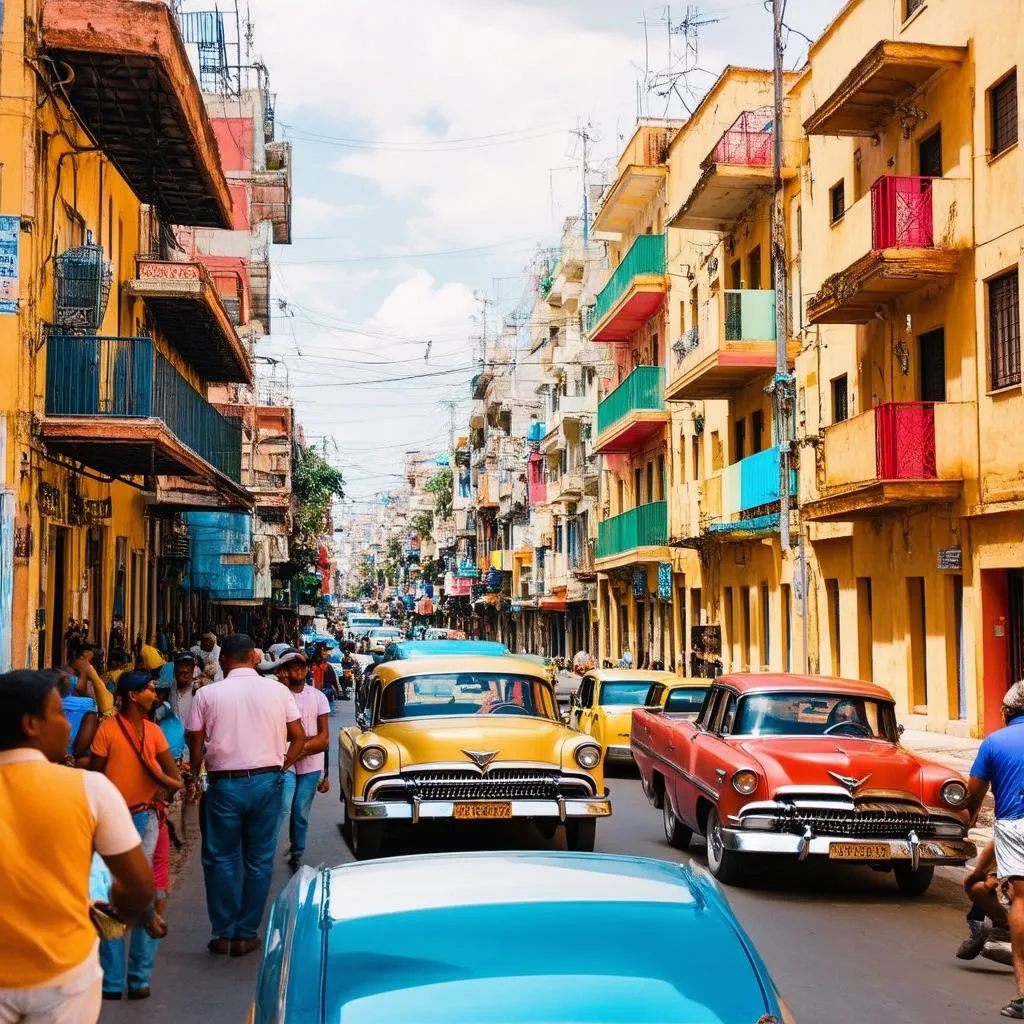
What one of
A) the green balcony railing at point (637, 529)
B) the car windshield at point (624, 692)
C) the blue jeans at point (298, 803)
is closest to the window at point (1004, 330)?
the car windshield at point (624, 692)

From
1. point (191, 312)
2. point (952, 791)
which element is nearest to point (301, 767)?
point (952, 791)

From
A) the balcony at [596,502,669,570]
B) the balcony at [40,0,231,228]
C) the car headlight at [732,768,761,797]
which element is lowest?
the car headlight at [732,768,761,797]

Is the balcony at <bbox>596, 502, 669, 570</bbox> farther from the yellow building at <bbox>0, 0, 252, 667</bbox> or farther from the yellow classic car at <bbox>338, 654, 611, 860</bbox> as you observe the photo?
the yellow classic car at <bbox>338, 654, 611, 860</bbox>

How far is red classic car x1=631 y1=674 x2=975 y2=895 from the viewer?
35.2ft

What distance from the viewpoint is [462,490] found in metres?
110

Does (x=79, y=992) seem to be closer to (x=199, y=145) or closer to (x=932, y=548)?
(x=199, y=145)

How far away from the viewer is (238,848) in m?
8.74

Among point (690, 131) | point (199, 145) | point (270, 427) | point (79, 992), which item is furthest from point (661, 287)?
point (79, 992)

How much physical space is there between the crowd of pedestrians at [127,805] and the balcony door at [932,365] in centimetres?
1259

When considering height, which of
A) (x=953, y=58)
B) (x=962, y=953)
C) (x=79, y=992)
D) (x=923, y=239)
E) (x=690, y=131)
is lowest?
(x=962, y=953)

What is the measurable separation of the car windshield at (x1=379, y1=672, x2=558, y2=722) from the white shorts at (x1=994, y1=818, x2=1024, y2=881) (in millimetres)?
5533

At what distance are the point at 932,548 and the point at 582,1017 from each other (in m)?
21.9

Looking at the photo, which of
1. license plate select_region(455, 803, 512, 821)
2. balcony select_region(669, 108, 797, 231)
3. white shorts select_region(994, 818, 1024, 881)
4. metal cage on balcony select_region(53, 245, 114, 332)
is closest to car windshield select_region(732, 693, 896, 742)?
license plate select_region(455, 803, 512, 821)

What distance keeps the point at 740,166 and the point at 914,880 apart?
2234cm
